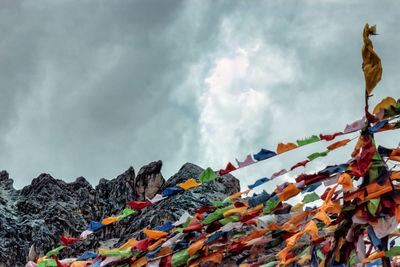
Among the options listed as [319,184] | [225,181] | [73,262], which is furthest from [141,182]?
[319,184]

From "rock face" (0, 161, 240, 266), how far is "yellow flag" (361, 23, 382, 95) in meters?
3.26

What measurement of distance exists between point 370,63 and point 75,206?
29.8 ft

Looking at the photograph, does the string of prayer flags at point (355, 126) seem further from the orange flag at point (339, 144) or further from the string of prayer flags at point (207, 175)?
the string of prayer flags at point (207, 175)

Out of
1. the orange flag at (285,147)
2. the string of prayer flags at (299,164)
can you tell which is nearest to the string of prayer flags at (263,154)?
the orange flag at (285,147)

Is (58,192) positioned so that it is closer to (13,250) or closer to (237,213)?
(13,250)

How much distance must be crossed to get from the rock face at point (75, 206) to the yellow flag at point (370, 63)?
3.26 m

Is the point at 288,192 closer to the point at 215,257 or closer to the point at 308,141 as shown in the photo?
the point at 308,141

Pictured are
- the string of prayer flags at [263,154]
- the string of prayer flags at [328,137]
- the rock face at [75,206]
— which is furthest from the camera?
the rock face at [75,206]

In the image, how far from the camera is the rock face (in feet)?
19.9

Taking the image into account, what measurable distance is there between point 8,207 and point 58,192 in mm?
1268

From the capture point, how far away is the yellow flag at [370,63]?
1790mm

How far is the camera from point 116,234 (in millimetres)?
6648

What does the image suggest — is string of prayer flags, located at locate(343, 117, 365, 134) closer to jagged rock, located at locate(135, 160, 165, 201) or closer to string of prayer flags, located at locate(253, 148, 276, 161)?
string of prayer flags, located at locate(253, 148, 276, 161)

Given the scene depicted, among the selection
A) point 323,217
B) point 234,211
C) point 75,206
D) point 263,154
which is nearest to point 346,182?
point 323,217
